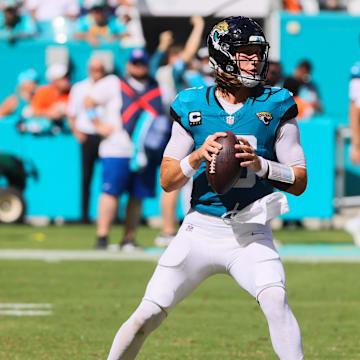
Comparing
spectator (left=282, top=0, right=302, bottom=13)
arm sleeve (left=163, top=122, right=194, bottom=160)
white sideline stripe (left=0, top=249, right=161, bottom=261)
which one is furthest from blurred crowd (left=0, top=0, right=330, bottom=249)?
arm sleeve (left=163, top=122, right=194, bottom=160)

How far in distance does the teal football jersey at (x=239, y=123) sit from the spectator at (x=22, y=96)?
425 inches

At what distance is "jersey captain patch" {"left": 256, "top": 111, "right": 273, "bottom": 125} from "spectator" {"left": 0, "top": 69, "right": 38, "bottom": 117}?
1097 cm

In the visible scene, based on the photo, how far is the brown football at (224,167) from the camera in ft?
15.6

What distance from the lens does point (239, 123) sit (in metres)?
5.01

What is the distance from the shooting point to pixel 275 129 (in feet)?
16.4

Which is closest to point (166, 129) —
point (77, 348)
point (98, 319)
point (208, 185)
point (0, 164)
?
point (0, 164)

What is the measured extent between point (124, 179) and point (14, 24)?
6.24 metres

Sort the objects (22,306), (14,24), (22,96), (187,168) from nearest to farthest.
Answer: (187,168) → (22,306) → (22,96) → (14,24)

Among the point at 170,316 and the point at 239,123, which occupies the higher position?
the point at 239,123

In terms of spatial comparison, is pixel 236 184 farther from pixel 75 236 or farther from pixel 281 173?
pixel 75 236

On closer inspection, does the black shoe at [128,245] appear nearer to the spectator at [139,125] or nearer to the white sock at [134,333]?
the spectator at [139,125]

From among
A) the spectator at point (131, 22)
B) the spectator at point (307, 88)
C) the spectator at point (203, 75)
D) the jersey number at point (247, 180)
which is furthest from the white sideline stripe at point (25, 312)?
the spectator at point (131, 22)

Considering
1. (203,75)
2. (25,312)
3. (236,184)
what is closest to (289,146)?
(236,184)

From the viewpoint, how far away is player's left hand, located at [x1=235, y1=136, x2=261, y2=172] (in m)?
4.76
